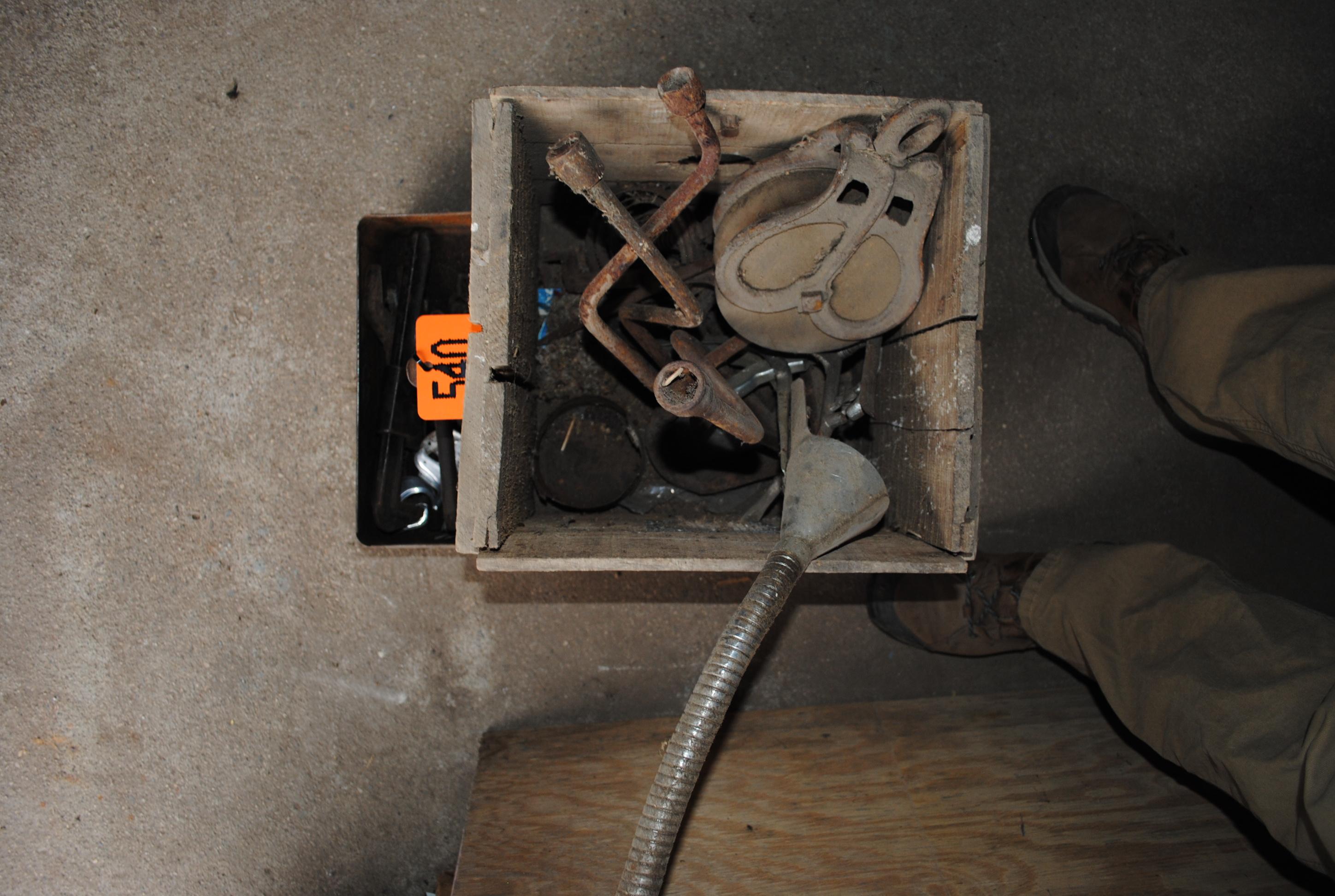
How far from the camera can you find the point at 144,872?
5.51ft

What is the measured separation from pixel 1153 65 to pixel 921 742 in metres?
1.67

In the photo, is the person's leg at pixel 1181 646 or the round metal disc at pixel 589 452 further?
the round metal disc at pixel 589 452

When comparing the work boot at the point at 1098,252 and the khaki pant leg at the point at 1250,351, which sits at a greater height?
the work boot at the point at 1098,252

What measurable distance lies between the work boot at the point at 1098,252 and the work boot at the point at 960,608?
0.59 metres

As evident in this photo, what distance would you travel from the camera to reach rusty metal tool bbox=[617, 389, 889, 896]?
3.01 feet

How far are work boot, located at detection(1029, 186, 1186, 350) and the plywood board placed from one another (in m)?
0.90

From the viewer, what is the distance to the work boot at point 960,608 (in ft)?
5.31

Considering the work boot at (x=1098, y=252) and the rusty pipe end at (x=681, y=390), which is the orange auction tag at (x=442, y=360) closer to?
the rusty pipe end at (x=681, y=390)

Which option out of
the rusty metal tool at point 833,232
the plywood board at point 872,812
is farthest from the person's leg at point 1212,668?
the rusty metal tool at point 833,232

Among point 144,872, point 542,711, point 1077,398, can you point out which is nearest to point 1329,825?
point 1077,398

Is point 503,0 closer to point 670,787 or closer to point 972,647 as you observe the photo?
point 670,787

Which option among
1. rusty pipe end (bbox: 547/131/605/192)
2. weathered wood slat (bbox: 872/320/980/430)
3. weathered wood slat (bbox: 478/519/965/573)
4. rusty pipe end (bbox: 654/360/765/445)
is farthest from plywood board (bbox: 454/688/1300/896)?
rusty pipe end (bbox: 547/131/605/192)

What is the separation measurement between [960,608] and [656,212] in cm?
110

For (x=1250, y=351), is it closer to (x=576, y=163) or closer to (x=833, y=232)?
(x=833, y=232)
